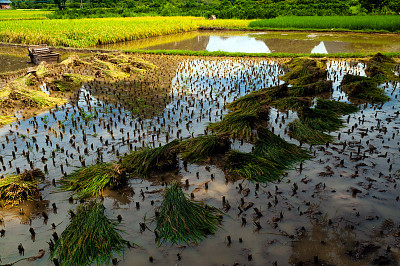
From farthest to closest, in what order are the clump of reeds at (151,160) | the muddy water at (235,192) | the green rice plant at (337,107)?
1. the green rice plant at (337,107)
2. the clump of reeds at (151,160)
3. the muddy water at (235,192)

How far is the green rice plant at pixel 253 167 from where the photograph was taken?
4.54m

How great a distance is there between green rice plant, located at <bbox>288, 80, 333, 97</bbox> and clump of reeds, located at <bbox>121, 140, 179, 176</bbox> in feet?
14.6

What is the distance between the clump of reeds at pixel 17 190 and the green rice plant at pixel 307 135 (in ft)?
14.3

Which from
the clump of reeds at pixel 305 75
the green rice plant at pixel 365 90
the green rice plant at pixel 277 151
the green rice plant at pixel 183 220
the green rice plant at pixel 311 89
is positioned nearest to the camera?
the green rice plant at pixel 183 220

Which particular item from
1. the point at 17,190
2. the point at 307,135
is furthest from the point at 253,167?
the point at 17,190

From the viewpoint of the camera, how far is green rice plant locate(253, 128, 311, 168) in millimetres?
4953

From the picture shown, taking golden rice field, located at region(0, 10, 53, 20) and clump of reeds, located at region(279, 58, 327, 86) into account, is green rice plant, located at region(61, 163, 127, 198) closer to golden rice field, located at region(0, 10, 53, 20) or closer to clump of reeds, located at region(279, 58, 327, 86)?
clump of reeds, located at region(279, 58, 327, 86)

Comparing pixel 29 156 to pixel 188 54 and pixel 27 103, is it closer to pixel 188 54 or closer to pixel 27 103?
pixel 27 103

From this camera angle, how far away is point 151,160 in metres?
4.79

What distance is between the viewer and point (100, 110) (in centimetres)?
767

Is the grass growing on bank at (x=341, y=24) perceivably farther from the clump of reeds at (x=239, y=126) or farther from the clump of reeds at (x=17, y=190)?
the clump of reeds at (x=17, y=190)

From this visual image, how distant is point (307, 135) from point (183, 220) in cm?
319

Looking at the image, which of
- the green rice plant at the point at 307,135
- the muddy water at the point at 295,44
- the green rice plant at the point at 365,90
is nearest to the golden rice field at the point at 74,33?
the muddy water at the point at 295,44

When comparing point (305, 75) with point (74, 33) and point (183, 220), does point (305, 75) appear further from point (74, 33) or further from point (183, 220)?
point (74, 33)
